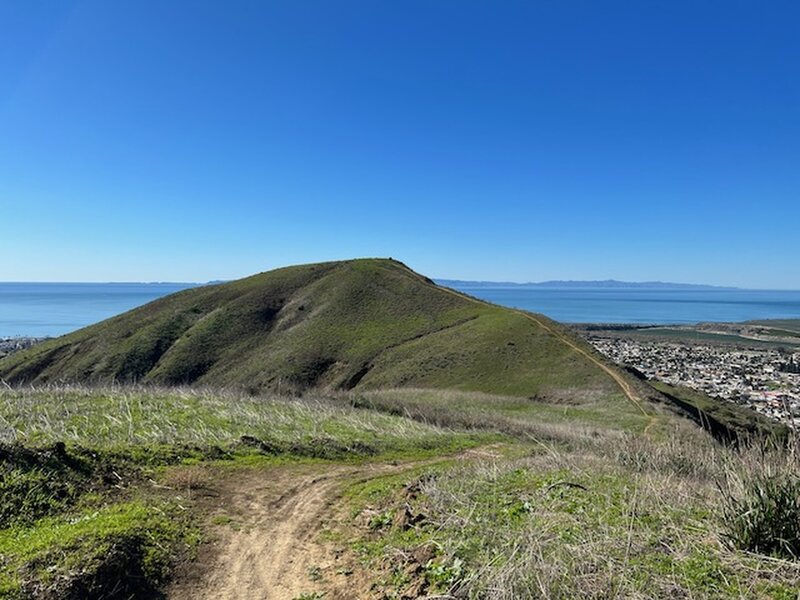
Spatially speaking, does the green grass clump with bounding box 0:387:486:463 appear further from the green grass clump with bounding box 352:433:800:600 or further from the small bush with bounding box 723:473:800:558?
the small bush with bounding box 723:473:800:558

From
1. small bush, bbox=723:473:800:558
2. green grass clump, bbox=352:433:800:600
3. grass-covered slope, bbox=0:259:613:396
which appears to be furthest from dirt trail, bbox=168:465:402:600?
grass-covered slope, bbox=0:259:613:396

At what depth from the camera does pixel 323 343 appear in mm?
58031

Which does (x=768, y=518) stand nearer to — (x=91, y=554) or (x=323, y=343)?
(x=91, y=554)

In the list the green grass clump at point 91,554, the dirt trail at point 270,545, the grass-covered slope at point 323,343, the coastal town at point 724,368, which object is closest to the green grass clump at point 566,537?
the dirt trail at point 270,545

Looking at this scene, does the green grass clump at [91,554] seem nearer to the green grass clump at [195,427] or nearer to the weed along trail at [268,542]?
the weed along trail at [268,542]

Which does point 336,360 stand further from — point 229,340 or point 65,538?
point 65,538

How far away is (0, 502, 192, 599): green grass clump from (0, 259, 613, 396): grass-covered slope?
32.1 metres

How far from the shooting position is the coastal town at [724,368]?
146 ft

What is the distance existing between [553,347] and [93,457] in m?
40.1

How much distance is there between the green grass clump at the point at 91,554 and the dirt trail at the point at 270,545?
432mm

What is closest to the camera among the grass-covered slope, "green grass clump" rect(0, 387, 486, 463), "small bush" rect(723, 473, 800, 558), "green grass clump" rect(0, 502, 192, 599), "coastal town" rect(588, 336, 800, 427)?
"small bush" rect(723, 473, 800, 558)

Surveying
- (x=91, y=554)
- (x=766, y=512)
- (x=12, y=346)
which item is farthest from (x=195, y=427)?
(x=12, y=346)

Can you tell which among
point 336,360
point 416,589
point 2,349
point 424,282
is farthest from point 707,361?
point 2,349

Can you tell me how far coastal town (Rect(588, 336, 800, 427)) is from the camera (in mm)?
44406
